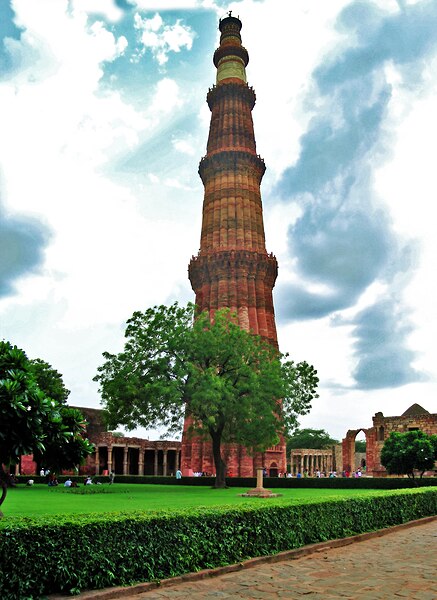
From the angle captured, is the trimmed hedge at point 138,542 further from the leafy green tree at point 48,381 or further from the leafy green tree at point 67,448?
the leafy green tree at point 48,381

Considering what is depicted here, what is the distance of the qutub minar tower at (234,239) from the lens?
4225cm

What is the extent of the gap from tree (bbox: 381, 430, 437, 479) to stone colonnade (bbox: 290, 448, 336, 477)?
103ft

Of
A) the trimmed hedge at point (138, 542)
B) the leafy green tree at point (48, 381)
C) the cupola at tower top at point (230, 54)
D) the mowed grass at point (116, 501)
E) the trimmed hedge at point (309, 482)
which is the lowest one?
the trimmed hedge at point (309, 482)

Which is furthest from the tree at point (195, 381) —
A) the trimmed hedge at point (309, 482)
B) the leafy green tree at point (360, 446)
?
the leafy green tree at point (360, 446)

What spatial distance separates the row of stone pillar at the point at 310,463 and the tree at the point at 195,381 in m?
33.7

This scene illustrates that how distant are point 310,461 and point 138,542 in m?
58.8

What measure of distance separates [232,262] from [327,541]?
35.5 meters

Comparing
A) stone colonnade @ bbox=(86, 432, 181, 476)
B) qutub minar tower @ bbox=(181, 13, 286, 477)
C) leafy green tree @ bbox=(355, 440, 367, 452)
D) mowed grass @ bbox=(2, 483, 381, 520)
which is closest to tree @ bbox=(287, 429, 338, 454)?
leafy green tree @ bbox=(355, 440, 367, 452)

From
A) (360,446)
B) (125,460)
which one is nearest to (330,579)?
(125,460)

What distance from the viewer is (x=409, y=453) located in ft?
93.6

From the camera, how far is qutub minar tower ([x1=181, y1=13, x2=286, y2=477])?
4225cm

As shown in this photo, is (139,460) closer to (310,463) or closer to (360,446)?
(310,463)

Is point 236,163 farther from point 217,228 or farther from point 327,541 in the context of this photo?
point 327,541

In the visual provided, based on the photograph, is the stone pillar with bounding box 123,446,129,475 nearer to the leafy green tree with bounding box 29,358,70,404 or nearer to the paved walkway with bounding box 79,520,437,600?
the leafy green tree with bounding box 29,358,70,404
